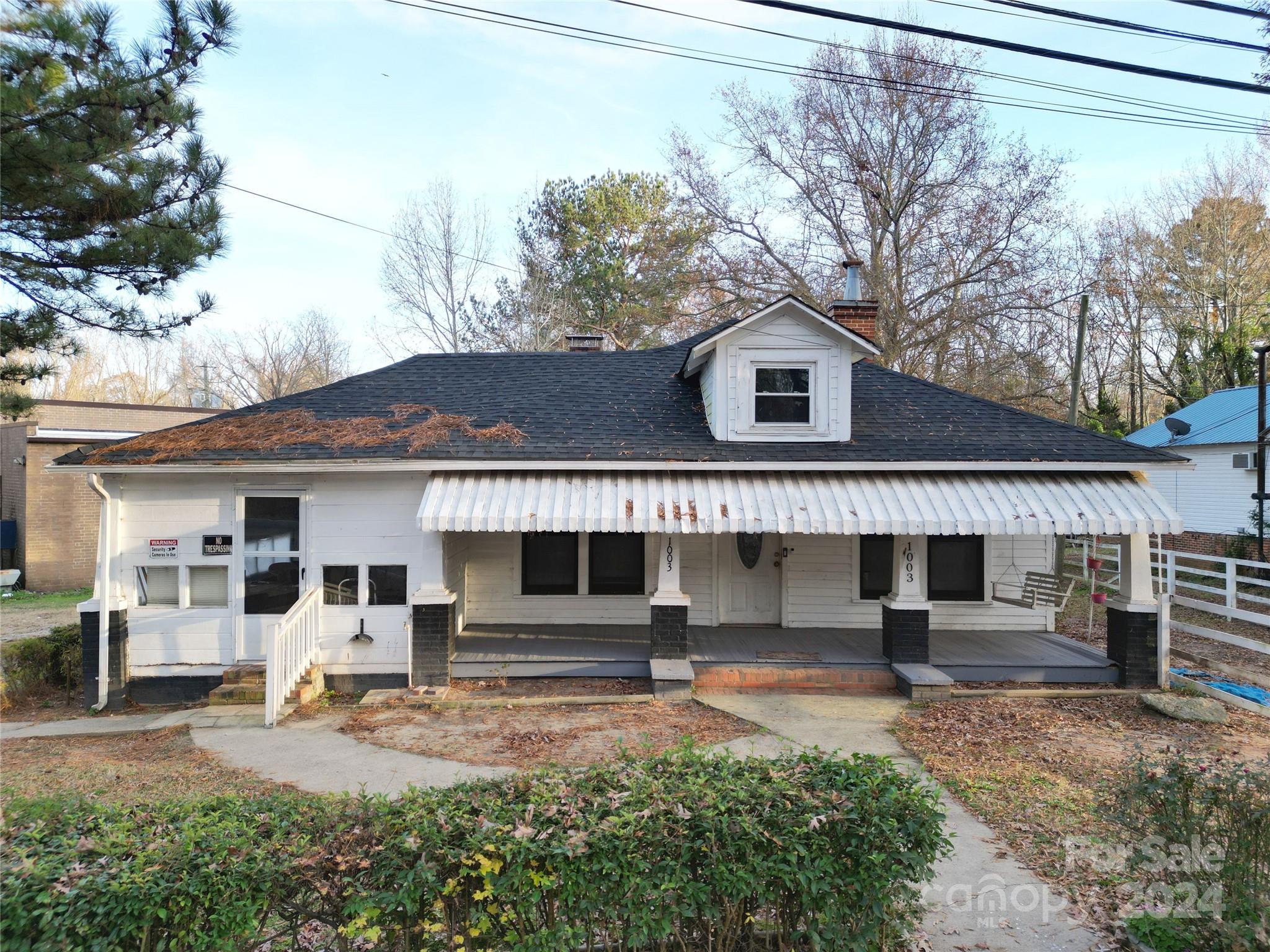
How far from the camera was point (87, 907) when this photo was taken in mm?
2861

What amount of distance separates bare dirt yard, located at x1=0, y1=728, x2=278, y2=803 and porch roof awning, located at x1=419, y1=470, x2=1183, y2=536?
3447 mm

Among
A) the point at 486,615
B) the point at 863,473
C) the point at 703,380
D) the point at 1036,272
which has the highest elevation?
the point at 1036,272

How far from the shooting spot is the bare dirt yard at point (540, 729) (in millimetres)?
7238

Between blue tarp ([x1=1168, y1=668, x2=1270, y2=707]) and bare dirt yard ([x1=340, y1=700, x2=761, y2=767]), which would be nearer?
bare dirt yard ([x1=340, y1=700, x2=761, y2=767])

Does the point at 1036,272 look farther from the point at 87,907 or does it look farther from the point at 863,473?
the point at 87,907

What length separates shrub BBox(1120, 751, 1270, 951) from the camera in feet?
11.3

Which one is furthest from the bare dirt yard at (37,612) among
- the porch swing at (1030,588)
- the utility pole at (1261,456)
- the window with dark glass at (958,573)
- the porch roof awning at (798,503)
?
the utility pole at (1261,456)

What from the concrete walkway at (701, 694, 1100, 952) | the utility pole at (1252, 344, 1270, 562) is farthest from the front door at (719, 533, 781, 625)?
the utility pole at (1252, 344, 1270, 562)

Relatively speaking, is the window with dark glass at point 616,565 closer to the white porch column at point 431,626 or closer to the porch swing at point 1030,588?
the white porch column at point 431,626

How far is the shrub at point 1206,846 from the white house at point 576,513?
5.09 m

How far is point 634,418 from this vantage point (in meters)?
10.7

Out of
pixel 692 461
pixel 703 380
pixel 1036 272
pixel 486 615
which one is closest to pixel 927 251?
pixel 1036 272

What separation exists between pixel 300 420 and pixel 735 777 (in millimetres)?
8962

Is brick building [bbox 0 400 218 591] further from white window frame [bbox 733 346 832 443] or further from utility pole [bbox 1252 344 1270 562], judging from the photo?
utility pole [bbox 1252 344 1270 562]
